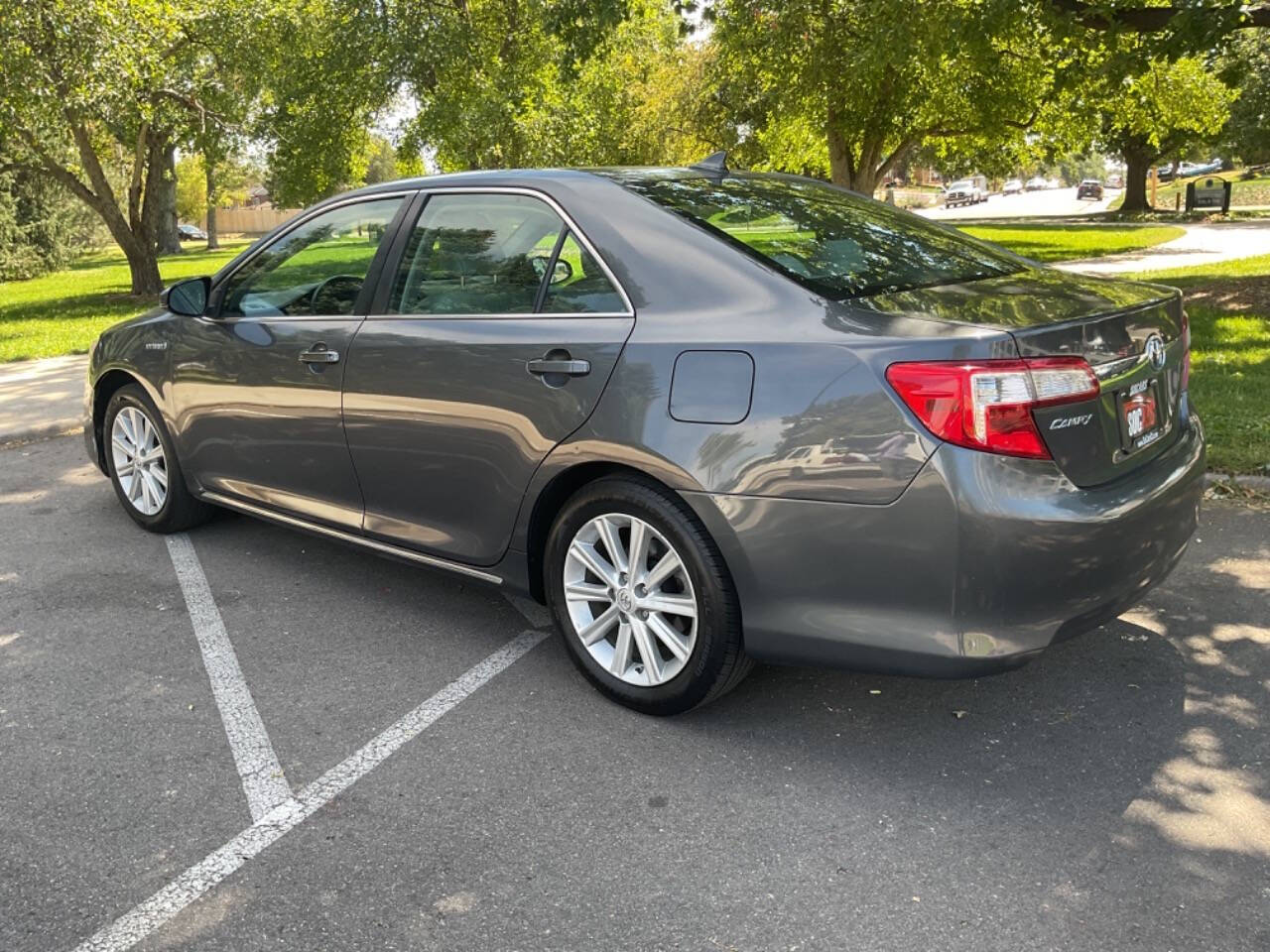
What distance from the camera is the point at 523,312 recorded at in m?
3.86

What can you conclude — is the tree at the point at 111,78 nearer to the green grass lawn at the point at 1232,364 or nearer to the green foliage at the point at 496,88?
the green foliage at the point at 496,88

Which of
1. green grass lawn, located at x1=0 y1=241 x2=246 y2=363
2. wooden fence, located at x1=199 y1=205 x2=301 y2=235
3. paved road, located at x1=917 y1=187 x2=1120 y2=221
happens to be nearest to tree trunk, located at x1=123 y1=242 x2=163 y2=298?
green grass lawn, located at x1=0 y1=241 x2=246 y2=363

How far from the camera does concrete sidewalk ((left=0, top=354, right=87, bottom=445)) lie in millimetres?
8578

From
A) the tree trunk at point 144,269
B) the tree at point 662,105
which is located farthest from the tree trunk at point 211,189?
the tree at point 662,105

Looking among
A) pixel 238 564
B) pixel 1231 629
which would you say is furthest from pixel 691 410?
pixel 238 564

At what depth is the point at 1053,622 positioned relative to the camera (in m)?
3.06

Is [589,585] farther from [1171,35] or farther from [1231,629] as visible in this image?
[1171,35]

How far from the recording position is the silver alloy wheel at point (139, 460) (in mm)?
5617

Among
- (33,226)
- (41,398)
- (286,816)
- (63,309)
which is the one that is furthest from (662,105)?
(286,816)

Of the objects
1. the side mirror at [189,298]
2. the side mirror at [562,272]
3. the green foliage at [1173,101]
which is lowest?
the side mirror at [189,298]

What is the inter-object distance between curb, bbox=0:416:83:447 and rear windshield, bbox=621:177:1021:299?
6.30m

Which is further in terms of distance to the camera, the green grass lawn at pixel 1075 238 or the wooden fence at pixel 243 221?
the wooden fence at pixel 243 221

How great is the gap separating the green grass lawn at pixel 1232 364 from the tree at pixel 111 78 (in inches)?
555

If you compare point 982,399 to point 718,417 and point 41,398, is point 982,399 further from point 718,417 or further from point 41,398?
point 41,398
